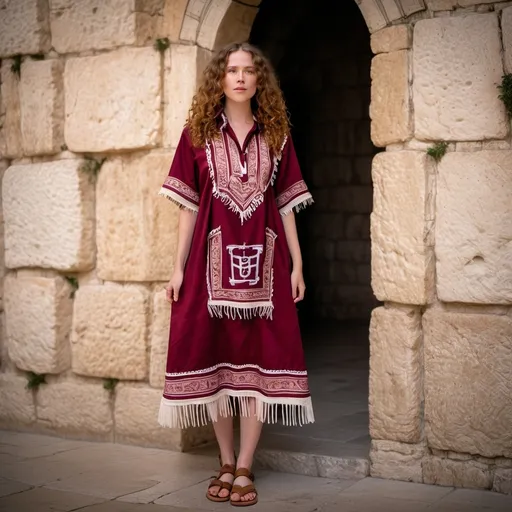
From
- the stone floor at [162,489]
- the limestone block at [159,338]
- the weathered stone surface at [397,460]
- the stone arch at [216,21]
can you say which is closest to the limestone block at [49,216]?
the limestone block at [159,338]

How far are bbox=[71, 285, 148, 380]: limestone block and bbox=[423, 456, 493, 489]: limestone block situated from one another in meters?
1.54

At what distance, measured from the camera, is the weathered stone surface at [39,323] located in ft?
16.7

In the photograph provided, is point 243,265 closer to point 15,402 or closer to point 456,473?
point 456,473

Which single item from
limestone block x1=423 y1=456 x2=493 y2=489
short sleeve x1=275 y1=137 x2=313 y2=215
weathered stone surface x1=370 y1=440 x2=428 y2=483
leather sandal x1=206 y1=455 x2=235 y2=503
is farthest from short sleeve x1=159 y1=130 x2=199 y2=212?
limestone block x1=423 y1=456 x2=493 y2=489

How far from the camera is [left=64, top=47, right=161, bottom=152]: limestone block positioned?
4.73m

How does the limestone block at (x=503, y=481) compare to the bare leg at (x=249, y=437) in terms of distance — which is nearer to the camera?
the limestone block at (x=503, y=481)

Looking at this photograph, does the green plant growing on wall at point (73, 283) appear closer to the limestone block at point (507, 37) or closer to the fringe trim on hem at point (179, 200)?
the fringe trim on hem at point (179, 200)

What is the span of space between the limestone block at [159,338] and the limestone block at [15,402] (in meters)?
0.92

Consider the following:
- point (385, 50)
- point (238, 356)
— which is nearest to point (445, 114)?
point (385, 50)

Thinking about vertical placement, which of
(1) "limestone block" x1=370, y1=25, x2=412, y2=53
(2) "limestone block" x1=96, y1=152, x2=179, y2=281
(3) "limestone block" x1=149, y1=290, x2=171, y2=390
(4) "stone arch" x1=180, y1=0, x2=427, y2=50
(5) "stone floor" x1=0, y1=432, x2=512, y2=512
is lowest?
(5) "stone floor" x1=0, y1=432, x2=512, y2=512

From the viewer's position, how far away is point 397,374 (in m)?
4.09

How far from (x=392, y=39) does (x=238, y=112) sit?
734mm

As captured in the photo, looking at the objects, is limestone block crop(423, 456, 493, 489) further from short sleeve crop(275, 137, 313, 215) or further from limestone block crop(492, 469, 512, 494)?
short sleeve crop(275, 137, 313, 215)

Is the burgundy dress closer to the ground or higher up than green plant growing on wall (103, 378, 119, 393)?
higher up
